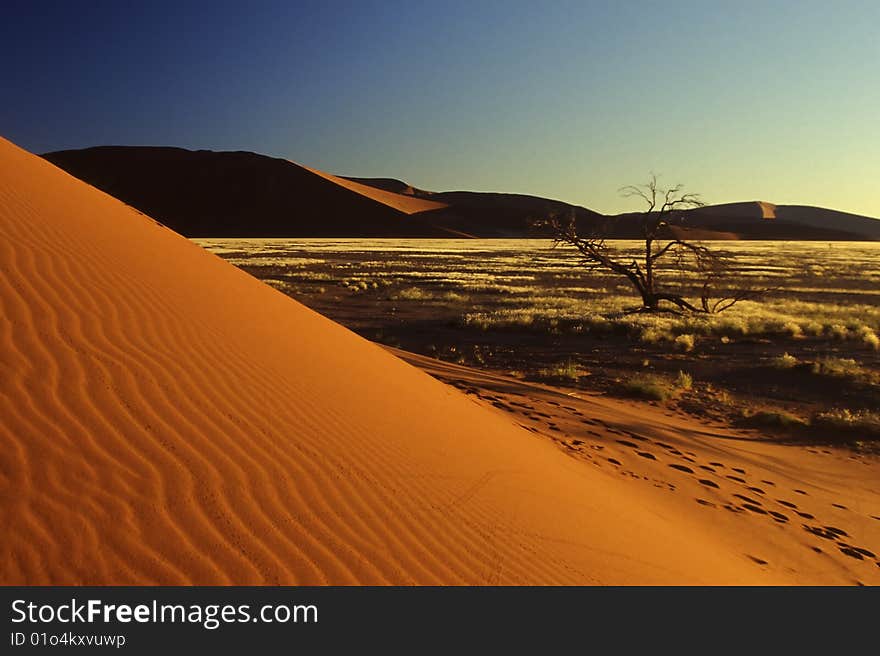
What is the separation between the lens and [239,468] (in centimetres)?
311

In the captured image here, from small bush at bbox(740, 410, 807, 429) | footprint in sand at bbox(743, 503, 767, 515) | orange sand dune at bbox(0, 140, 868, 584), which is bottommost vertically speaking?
small bush at bbox(740, 410, 807, 429)

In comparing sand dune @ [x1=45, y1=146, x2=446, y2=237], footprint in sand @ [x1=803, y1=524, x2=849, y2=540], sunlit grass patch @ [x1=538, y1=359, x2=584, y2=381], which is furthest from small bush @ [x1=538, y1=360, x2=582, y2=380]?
sand dune @ [x1=45, y1=146, x2=446, y2=237]

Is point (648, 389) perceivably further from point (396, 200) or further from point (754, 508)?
point (396, 200)

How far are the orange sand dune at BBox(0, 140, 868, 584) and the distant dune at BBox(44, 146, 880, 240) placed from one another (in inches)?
3686

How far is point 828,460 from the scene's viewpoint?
746cm

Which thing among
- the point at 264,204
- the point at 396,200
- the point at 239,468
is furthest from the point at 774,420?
the point at 396,200

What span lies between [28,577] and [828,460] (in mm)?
8605

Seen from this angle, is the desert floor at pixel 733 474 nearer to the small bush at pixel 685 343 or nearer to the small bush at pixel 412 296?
the small bush at pixel 685 343

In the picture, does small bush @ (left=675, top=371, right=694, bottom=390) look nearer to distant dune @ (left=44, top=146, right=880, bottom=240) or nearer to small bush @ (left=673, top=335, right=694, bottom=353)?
small bush @ (left=673, top=335, right=694, bottom=353)

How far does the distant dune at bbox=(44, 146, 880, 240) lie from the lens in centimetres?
10612

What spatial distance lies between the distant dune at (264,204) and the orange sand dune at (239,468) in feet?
307

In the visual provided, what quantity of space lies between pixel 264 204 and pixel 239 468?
Answer: 117 meters
